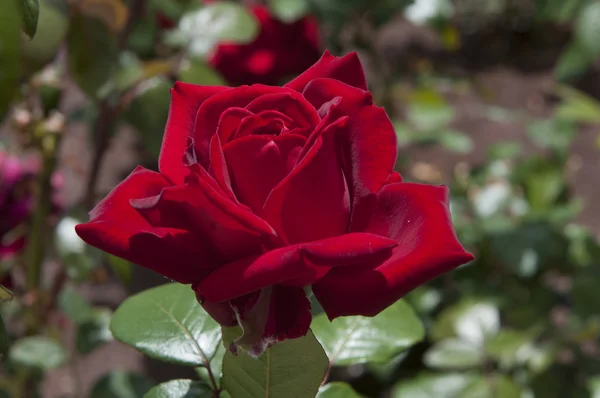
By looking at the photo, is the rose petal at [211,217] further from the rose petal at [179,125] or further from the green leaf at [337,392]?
the green leaf at [337,392]

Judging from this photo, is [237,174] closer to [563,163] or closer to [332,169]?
[332,169]

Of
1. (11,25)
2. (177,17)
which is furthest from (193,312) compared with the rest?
(177,17)

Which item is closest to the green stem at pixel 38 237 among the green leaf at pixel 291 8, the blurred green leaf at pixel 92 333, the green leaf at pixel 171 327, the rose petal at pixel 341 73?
the blurred green leaf at pixel 92 333

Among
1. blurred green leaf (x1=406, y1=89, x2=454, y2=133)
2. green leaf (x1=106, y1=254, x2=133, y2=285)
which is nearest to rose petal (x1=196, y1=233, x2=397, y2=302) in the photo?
green leaf (x1=106, y1=254, x2=133, y2=285)

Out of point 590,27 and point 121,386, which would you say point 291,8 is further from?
point 121,386

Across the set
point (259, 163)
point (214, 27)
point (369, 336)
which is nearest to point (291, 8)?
point (214, 27)

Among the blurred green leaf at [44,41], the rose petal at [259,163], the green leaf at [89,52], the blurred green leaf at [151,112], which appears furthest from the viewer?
the blurred green leaf at [151,112]

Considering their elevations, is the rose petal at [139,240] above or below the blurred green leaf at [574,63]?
above
